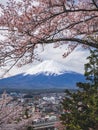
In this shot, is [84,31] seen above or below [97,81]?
above

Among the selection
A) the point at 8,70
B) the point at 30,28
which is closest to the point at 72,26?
the point at 30,28

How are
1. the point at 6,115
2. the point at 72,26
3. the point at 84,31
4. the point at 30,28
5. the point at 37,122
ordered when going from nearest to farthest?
the point at 30,28
the point at 72,26
the point at 84,31
the point at 6,115
the point at 37,122

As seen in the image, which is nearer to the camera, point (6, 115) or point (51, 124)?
point (6, 115)

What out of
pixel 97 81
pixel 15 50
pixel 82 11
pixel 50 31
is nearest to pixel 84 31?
pixel 82 11

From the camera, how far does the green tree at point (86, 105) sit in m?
13.7

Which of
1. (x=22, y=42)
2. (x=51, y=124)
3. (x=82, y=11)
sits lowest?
(x=51, y=124)

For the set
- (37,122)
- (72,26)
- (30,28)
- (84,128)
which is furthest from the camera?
(37,122)

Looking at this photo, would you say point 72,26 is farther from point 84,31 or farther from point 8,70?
point 8,70

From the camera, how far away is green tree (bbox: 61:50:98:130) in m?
13.7

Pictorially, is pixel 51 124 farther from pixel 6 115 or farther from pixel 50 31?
pixel 50 31

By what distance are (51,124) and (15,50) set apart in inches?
1552

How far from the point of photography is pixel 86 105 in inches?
571

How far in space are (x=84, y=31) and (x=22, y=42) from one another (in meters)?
2.08

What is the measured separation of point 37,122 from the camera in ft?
158
